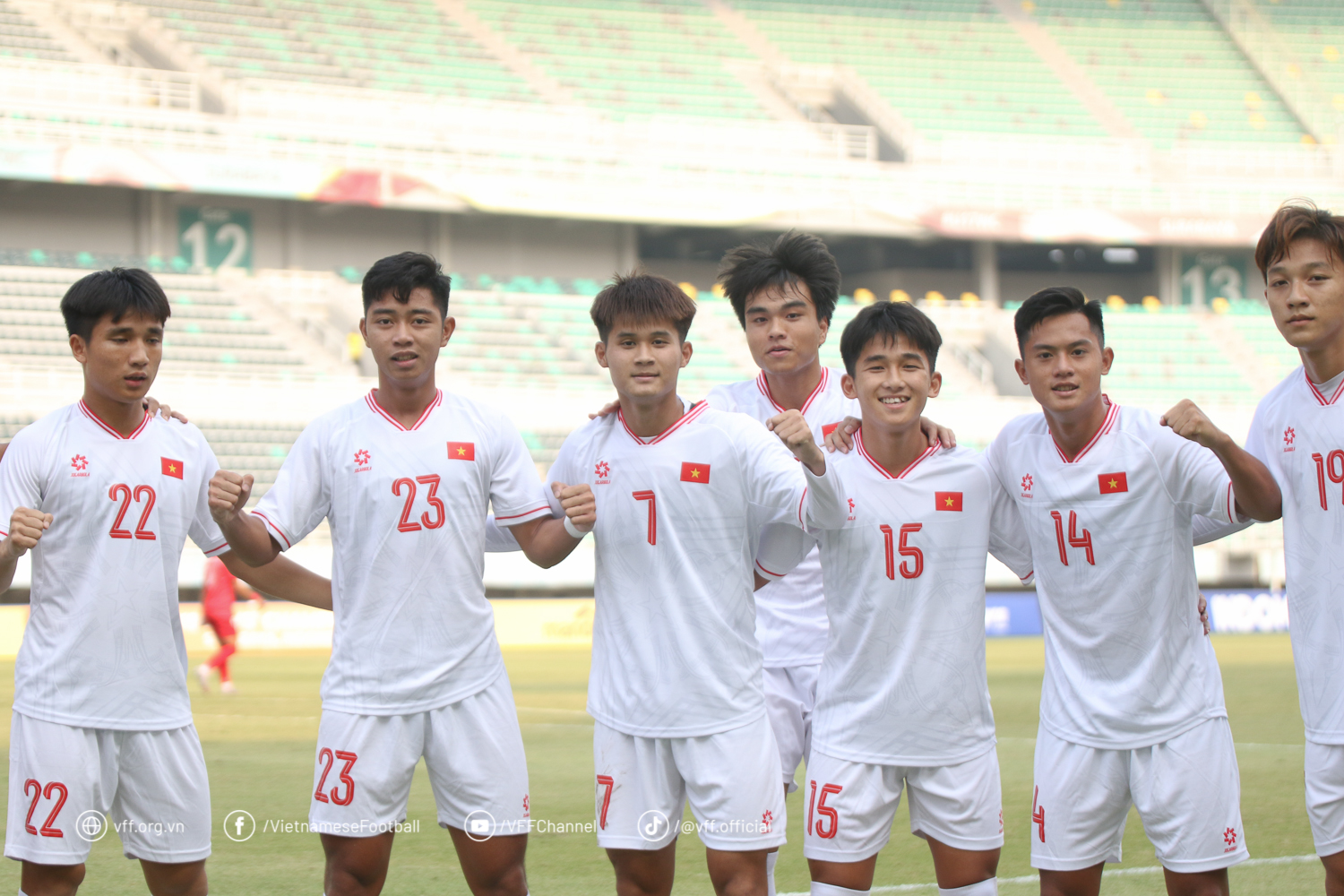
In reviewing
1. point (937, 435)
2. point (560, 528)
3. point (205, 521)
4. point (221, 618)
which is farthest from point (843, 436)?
point (221, 618)

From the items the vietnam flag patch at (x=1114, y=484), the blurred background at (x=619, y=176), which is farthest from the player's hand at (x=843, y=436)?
the blurred background at (x=619, y=176)

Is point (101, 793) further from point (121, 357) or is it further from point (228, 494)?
point (121, 357)

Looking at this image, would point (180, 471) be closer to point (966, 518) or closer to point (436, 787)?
point (436, 787)

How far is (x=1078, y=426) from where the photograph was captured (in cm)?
444

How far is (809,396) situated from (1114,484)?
4.27 ft

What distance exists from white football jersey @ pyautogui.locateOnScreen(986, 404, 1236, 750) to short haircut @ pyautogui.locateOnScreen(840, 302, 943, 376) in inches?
21.5

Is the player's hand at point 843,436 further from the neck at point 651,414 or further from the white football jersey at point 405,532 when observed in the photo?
the white football jersey at point 405,532

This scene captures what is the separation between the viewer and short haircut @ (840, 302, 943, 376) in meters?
4.40

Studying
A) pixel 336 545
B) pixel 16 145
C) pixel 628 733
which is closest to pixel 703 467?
pixel 628 733

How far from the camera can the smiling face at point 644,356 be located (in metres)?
4.27

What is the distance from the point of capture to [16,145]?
2553cm

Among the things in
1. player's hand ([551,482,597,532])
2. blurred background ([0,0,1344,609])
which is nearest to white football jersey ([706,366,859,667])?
player's hand ([551,482,597,532])

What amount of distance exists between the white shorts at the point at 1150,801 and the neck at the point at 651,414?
5.01 feet

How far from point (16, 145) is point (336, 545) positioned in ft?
80.2
